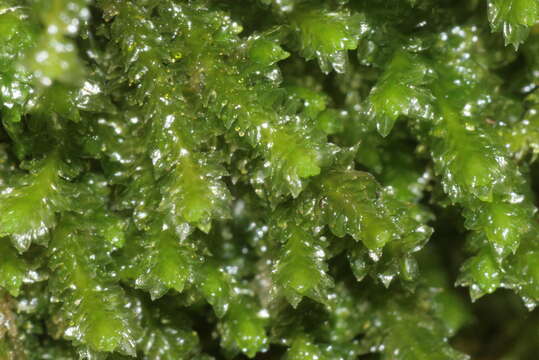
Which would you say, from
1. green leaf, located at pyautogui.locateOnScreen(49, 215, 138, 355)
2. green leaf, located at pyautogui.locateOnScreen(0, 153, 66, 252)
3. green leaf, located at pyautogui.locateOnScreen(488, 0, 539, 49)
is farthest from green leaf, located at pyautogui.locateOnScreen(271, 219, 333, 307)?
green leaf, located at pyautogui.locateOnScreen(488, 0, 539, 49)

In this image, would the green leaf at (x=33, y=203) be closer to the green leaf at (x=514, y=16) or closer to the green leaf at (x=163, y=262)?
the green leaf at (x=163, y=262)

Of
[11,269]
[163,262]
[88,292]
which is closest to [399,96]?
[163,262]

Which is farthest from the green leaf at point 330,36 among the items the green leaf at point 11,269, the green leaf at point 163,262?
the green leaf at point 11,269

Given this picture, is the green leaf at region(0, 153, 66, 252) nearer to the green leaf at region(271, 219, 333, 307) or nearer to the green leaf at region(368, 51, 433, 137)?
the green leaf at region(271, 219, 333, 307)

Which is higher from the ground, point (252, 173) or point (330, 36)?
point (330, 36)

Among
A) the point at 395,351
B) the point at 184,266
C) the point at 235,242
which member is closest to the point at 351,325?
the point at 395,351

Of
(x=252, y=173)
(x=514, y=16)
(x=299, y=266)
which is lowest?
(x=299, y=266)

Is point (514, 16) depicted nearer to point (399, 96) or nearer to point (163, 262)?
point (399, 96)

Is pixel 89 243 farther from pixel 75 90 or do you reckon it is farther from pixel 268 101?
pixel 268 101
